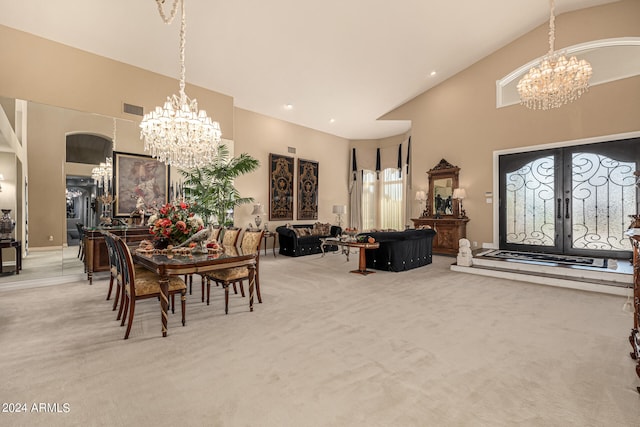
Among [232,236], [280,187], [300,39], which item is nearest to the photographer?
[232,236]

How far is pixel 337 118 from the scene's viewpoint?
31.2 ft

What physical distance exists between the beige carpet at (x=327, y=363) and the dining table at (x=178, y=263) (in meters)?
0.48

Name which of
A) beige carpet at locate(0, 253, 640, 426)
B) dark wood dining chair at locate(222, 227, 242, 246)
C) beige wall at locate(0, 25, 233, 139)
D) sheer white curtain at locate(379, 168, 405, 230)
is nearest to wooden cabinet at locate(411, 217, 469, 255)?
sheer white curtain at locate(379, 168, 405, 230)

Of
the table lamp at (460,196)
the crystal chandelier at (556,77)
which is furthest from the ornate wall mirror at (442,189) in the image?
the crystal chandelier at (556,77)

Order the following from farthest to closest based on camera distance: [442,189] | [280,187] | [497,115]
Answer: [280,187] → [442,189] → [497,115]

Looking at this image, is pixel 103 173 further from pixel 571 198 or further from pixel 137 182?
pixel 571 198

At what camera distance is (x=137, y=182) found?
6.15m

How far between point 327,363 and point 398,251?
3940mm

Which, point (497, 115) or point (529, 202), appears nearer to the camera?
point (529, 202)

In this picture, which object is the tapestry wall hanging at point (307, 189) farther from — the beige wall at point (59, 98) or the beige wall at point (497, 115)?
the beige wall at point (59, 98)

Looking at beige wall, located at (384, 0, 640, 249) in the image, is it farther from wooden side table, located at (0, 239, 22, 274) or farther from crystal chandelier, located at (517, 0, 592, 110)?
wooden side table, located at (0, 239, 22, 274)

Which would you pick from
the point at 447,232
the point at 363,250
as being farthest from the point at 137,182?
the point at 447,232

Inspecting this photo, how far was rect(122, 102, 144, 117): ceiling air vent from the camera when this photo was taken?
6027mm

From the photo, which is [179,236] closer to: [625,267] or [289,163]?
[289,163]
